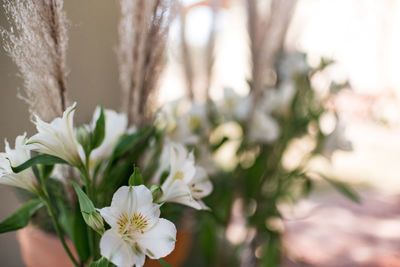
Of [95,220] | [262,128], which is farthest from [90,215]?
[262,128]

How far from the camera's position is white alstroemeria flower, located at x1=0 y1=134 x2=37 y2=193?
35 cm

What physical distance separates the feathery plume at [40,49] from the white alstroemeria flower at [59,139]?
43mm

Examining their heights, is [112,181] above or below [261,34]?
below

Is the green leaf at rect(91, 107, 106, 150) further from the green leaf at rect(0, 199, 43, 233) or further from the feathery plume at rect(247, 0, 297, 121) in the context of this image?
the feathery plume at rect(247, 0, 297, 121)

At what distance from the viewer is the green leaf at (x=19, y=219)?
0.39m

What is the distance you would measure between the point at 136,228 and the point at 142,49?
24 cm

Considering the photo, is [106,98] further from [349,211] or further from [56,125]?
[349,211]

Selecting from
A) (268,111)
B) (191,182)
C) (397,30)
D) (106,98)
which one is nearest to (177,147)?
(191,182)

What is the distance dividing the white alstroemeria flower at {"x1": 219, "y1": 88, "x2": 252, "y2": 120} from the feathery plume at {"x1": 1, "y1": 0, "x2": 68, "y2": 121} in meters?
0.47

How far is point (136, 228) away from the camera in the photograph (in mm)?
343

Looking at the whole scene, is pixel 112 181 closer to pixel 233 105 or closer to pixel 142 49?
pixel 142 49

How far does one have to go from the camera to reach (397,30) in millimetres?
4137

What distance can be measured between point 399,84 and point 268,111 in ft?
13.8

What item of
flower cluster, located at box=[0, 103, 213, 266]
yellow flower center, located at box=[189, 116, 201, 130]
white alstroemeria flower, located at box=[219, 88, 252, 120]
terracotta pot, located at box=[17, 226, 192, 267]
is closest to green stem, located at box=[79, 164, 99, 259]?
flower cluster, located at box=[0, 103, 213, 266]
